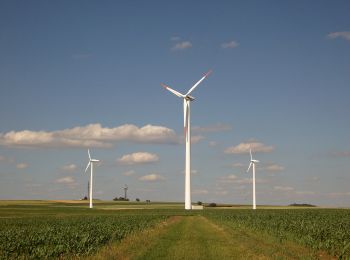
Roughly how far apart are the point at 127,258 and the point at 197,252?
486 cm

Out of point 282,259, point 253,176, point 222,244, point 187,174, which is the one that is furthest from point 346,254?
point 253,176

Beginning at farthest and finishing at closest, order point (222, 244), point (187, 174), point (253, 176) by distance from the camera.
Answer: point (253, 176)
point (187, 174)
point (222, 244)

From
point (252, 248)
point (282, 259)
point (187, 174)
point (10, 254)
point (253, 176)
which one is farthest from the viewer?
point (253, 176)

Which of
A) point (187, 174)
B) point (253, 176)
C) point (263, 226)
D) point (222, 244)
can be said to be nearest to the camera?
point (222, 244)

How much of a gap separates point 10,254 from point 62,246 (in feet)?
10.2

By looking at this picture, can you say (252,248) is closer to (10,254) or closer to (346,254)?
(346,254)

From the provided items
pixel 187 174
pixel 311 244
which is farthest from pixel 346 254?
pixel 187 174

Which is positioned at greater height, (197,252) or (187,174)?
(187,174)

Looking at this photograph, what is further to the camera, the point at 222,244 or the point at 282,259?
the point at 222,244

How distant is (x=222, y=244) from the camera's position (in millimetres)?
38219

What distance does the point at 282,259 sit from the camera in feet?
92.9

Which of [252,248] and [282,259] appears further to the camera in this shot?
[252,248]

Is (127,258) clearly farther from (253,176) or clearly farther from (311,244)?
(253,176)

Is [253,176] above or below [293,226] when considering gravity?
above
